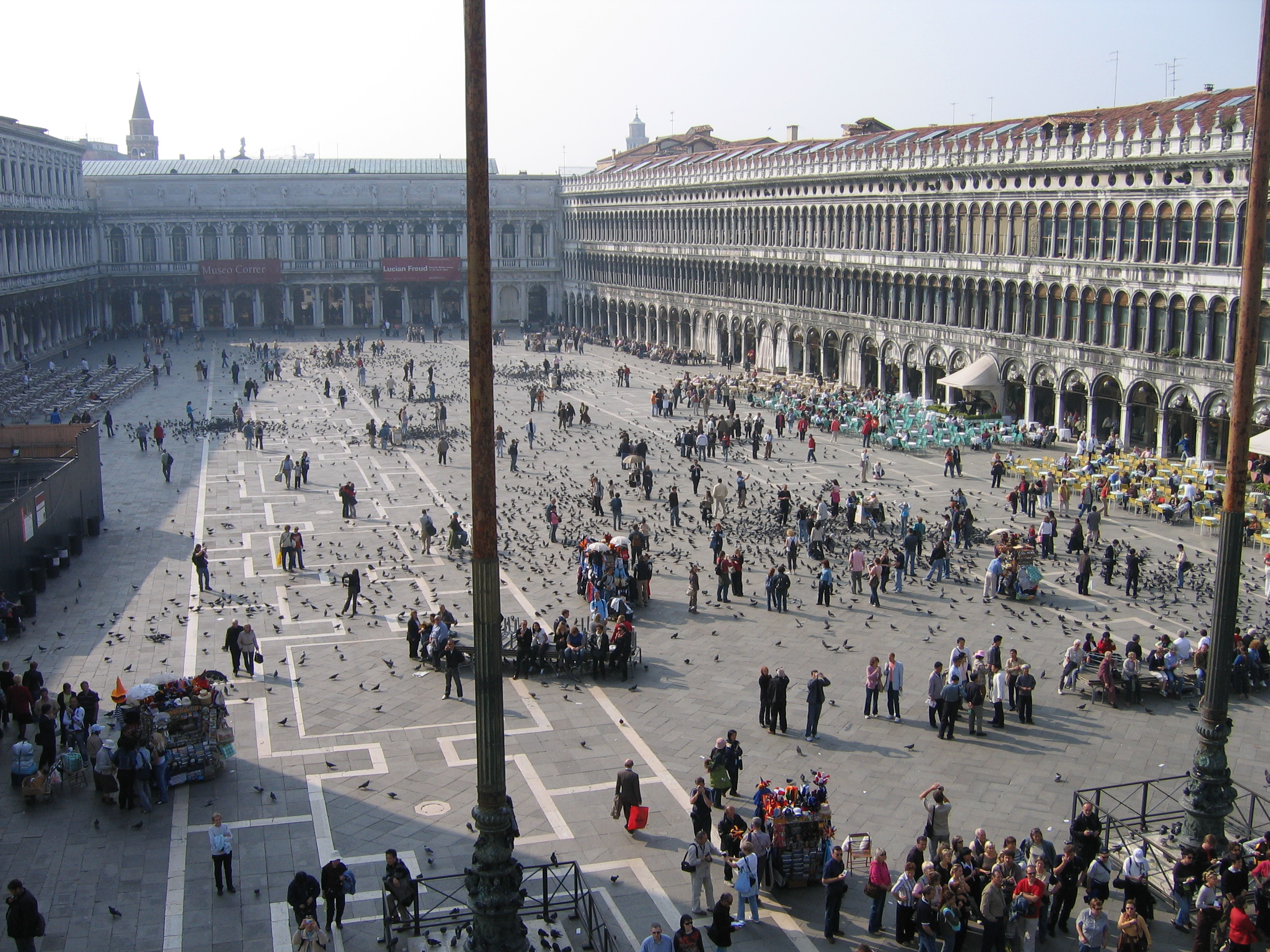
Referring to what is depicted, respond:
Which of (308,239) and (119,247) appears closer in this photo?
(119,247)

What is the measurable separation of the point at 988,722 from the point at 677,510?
578 inches

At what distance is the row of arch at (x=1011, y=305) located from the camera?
42.4 metres

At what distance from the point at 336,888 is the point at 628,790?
4212 mm

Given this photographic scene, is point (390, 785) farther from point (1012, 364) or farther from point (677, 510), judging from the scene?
point (1012, 364)

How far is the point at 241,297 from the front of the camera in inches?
3991

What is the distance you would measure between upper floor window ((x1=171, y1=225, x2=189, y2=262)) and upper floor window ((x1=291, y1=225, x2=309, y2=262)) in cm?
858

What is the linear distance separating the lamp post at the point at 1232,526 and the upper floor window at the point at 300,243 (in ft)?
320

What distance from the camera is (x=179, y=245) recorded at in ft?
329

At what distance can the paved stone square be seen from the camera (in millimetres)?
15445

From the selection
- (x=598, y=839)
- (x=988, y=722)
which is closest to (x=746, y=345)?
(x=988, y=722)

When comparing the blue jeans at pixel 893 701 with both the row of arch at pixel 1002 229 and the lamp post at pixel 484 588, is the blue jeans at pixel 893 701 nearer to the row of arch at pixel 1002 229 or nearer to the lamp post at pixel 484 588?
the lamp post at pixel 484 588

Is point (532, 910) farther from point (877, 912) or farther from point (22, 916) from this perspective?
point (22, 916)

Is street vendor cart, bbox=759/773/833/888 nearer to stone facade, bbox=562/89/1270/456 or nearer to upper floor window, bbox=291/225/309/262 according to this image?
stone facade, bbox=562/89/1270/456

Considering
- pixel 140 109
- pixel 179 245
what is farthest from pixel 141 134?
pixel 179 245
